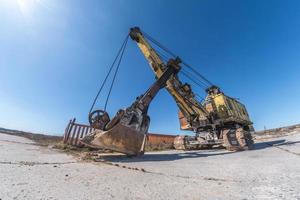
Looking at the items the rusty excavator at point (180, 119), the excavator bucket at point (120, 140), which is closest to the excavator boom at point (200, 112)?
→ the rusty excavator at point (180, 119)

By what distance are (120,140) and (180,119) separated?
7.39 m

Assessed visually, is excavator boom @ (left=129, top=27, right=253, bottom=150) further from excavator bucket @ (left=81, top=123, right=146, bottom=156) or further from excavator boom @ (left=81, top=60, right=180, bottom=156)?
excavator bucket @ (left=81, top=123, right=146, bottom=156)

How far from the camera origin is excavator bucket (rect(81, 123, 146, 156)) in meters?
5.89

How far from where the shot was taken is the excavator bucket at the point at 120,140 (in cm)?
589

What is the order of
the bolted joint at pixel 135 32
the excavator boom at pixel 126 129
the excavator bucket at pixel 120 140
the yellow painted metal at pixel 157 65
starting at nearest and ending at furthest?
1. the excavator bucket at pixel 120 140
2. the excavator boom at pixel 126 129
3. the yellow painted metal at pixel 157 65
4. the bolted joint at pixel 135 32

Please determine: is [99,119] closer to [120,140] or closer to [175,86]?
[120,140]

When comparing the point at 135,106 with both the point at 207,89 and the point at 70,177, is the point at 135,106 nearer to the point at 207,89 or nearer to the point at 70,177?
the point at 70,177

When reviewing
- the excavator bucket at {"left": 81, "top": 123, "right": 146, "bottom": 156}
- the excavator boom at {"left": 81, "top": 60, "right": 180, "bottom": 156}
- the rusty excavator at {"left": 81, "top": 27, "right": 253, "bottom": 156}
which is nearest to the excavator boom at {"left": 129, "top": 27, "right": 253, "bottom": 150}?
the rusty excavator at {"left": 81, "top": 27, "right": 253, "bottom": 156}

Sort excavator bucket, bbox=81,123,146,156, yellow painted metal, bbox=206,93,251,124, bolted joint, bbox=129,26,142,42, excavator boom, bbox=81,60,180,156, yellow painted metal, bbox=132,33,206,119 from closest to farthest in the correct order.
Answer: excavator bucket, bbox=81,123,146,156, excavator boom, bbox=81,60,180,156, yellow painted metal, bbox=132,33,206,119, bolted joint, bbox=129,26,142,42, yellow painted metal, bbox=206,93,251,124

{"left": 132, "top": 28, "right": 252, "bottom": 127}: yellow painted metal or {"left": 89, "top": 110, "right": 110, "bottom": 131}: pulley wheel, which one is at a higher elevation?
{"left": 132, "top": 28, "right": 252, "bottom": 127}: yellow painted metal

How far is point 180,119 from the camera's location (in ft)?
42.2

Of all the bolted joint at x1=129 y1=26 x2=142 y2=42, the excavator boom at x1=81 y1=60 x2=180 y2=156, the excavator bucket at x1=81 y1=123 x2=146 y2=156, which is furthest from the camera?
the bolted joint at x1=129 y1=26 x2=142 y2=42

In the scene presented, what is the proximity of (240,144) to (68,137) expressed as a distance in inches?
345

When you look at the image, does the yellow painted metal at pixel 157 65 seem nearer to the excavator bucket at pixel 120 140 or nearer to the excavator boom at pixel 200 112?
the excavator boom at pixel 200 112
